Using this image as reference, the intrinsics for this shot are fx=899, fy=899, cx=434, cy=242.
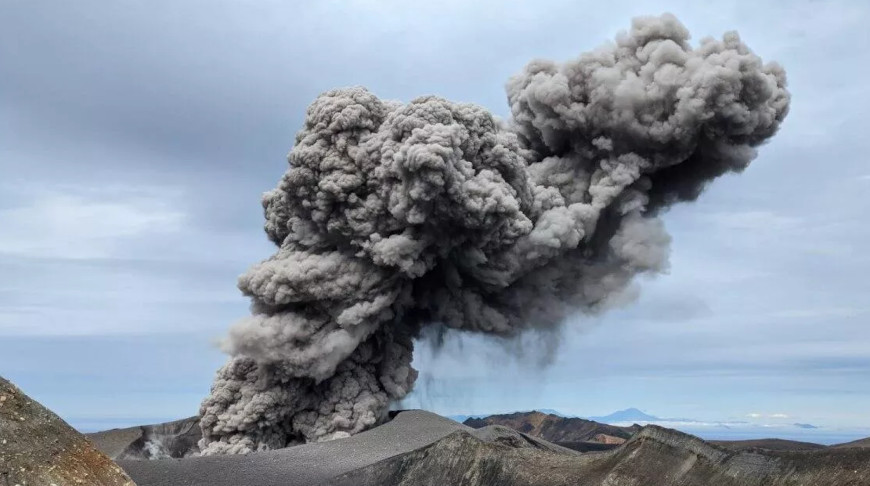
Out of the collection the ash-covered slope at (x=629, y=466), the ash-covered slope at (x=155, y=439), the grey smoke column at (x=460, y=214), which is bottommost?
the ash-covered slope at (x=629, y=466)

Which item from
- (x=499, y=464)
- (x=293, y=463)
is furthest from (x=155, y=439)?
(x=499, y=464)

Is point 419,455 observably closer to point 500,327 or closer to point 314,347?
point 314,347

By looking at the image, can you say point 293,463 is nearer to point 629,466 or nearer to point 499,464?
point 499,464

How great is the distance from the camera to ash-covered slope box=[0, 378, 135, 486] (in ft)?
41.5

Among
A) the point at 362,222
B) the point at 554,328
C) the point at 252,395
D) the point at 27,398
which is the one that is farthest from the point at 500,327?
the point at 27,398

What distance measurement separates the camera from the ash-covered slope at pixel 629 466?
1975cm

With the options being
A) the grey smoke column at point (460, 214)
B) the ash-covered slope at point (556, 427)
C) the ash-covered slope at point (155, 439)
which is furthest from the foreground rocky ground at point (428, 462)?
the ash-covered slope at point (556, 427)

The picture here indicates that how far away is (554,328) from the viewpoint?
115 feet

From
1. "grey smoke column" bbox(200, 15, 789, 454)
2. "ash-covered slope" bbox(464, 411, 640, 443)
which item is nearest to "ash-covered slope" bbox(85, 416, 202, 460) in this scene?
"grey smoke column" bbox(200, 15, 789, 454)

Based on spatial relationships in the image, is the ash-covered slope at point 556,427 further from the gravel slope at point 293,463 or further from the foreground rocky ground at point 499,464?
the foreground rocky ground at point 499,464

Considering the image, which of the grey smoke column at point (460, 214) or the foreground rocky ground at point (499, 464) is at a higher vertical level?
the grey smoke column at point (460, 214)

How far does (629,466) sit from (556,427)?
3927 cm

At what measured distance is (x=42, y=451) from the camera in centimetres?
1304

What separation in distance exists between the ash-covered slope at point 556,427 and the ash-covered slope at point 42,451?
41.9m
